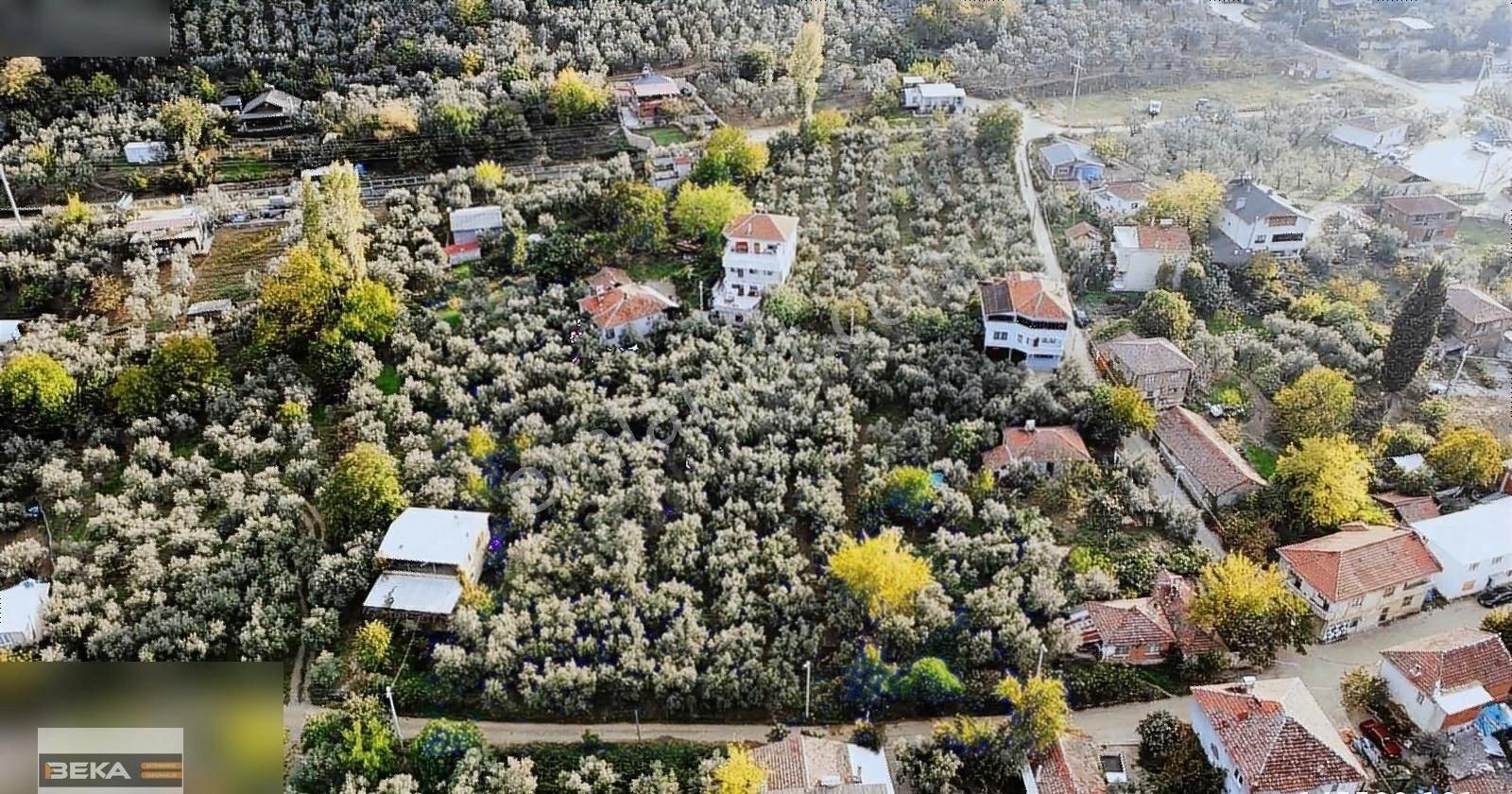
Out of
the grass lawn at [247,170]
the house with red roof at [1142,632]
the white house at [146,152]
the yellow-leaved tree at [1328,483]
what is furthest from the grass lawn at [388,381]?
the yellow-leaved tree at [1328,483]

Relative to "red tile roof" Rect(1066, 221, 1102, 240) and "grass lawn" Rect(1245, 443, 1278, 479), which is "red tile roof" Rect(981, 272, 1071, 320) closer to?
"grass lawn" Rect(1245, 443, 1278, 479)

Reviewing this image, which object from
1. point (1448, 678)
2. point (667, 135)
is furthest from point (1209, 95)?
point (1448, 678)

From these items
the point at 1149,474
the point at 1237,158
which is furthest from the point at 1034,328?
the point at 1237,158

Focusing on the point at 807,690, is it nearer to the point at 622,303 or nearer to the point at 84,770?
the point at 622,303

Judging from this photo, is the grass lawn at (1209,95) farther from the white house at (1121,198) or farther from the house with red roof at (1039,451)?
the house with red roof at (1039,451)

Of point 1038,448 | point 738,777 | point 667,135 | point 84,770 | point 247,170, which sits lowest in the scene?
point 738,777

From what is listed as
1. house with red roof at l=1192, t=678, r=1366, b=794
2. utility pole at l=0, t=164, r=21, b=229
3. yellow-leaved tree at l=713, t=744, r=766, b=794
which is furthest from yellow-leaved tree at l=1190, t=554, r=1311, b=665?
utility pole at l=0, t=164, r=21, b=229
